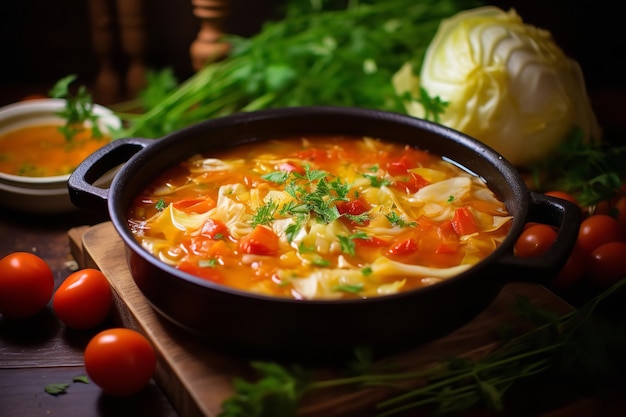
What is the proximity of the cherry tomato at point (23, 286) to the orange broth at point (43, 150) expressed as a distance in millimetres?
770

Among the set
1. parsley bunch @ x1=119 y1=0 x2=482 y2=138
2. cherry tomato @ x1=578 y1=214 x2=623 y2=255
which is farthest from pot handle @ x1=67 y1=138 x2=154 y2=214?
cherry tomato @ x1=578 y1=214 x2=623 y2=255

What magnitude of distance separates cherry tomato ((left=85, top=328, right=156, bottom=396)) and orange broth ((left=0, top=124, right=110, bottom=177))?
1280 millimetres

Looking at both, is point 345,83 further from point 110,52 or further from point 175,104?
point 110,52

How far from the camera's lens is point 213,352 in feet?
7.22

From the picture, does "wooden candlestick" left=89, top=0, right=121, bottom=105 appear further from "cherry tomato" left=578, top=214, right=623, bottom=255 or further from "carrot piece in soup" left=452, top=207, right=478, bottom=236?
"cherry tomato" left=578, top=214, right=623, bottom=255

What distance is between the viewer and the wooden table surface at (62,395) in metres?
2.19

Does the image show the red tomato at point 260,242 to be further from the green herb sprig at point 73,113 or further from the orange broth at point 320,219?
the green herb sprig at point 73,113

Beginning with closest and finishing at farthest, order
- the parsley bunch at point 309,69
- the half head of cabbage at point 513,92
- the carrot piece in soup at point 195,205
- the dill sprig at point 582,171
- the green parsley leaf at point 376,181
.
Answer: the carrot piece in soup at point 195,205, the green parsley leaf at point 376,181, the dill sprig at point 582,171, the half head of cabbage at point 513,92, the parsley bunch at point 309,69

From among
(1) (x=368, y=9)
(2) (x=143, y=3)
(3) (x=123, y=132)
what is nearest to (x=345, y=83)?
(1) (x=368, y=9)

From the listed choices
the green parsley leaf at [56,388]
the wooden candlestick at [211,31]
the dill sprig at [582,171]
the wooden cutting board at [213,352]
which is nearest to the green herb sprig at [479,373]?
the wooden cutting board at [213,352]

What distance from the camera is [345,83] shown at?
3697 millimetres

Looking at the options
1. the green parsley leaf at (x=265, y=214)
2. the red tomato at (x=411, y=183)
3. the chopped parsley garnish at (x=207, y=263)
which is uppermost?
the green parsley leaf at (x=265, y=214)

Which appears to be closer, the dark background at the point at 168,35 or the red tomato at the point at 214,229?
the red tomato at the point at 214,229

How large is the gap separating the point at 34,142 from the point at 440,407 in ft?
7.74
